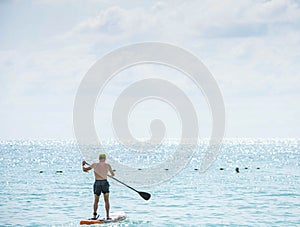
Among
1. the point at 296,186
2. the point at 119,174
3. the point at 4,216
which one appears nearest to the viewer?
the point at 4,216

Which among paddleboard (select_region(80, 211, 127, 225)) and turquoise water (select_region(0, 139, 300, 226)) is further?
turquoise water (select_region(0, 139, 300, 226))

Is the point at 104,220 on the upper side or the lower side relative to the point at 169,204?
lower

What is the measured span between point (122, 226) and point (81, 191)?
16.3m

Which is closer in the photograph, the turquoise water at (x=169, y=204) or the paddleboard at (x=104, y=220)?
the paddleboard at (x=104, y=220)

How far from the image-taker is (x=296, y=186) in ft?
138

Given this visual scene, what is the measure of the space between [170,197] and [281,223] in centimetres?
1073

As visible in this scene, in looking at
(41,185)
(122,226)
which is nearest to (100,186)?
(122,226)

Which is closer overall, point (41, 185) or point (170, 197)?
point (170, 197)

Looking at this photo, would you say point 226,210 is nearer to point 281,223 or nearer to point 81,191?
point 281,223

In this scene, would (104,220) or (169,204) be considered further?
(169,204)

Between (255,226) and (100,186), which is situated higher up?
(100,186)

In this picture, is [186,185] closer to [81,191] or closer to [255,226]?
[81,191]

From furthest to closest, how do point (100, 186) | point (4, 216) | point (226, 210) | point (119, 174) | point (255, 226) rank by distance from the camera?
point (119, 174)
point (226, 210)
point (4, 216)
point (255, 226)
point (100, 186)

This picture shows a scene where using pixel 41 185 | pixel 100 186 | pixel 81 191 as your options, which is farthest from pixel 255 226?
pixel 41 185
